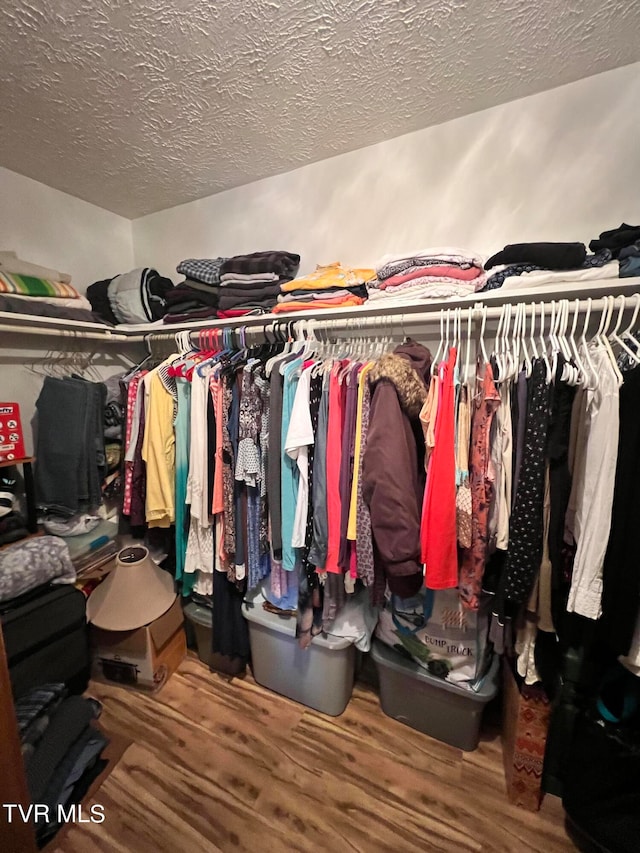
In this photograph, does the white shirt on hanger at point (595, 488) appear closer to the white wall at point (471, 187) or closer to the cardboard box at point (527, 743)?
the cardboard box at point (527, 743)

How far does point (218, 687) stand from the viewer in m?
1.72

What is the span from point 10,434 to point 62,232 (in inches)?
44.2

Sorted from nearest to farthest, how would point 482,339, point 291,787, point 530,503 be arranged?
point 530,503 → point 482,339 → point 291,787

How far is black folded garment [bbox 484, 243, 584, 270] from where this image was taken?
103 centimetres

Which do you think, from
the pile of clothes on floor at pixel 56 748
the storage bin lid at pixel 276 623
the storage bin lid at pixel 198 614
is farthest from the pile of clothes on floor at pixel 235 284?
the pile of clothes on floor at pixel 56 748

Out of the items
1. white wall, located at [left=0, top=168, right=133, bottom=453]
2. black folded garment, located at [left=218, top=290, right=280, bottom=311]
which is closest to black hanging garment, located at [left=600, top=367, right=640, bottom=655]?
black folded garment, located at [left=218, top=290, right=280, bottom=311]

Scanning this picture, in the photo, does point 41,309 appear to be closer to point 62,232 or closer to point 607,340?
point 62,232

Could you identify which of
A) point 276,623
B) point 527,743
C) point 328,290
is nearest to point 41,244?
point 328,290

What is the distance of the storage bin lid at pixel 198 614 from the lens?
5.75ft

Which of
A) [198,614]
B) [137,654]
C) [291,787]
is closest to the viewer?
[291,787]

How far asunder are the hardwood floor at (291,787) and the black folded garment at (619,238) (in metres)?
1.84

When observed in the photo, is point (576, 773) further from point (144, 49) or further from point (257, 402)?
point (144, 49)

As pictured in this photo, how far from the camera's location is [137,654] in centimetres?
166

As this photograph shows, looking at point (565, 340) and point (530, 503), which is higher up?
point (565, 340)
